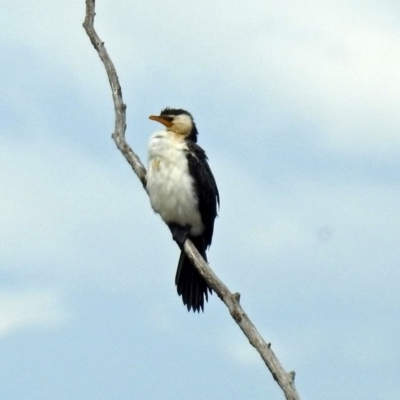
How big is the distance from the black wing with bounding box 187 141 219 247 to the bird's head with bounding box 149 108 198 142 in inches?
6.7

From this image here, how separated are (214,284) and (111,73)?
247cm

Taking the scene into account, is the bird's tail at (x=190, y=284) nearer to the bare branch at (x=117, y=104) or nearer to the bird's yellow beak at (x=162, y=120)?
the bare branch at (x=117, y=104)

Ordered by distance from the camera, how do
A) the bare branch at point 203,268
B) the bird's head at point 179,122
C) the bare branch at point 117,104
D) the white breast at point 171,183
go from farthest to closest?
the bird's head at point 179,122 < the white breast at point 171,183 < the bare branch at point 117,104 < the bare branch at point 203,268

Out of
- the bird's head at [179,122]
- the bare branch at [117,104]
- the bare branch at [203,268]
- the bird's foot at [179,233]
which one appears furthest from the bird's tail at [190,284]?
the bird's head at [179,122]

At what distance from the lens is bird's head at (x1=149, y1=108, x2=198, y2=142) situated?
420 inches

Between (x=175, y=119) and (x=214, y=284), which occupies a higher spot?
(x=175, y=119)

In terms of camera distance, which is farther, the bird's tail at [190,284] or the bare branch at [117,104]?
the bird's tail at [190,284]

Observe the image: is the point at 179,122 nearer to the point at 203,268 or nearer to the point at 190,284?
the point at 190,284

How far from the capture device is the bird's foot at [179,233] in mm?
10336

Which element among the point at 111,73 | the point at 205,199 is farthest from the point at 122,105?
the point at 205,199

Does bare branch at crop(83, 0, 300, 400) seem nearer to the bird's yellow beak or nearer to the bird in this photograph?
the bird

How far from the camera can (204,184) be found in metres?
10.4

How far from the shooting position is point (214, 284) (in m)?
8.89

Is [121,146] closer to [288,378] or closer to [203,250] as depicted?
[203,250]
